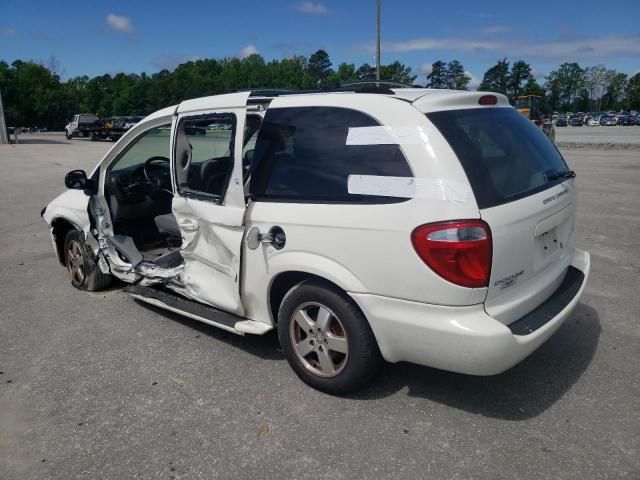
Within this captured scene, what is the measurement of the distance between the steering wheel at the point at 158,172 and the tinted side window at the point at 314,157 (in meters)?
2.01

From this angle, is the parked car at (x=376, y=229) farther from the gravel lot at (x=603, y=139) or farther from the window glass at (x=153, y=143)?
the gravel lot at (x=603, y=139)

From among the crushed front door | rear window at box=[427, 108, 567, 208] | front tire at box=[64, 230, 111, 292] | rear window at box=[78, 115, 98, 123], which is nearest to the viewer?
rear window at box=[427, 108, 567, 208]

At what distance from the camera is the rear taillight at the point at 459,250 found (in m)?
2.53

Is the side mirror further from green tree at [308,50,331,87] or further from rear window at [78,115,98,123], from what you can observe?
green tree at [308,50,331,87]

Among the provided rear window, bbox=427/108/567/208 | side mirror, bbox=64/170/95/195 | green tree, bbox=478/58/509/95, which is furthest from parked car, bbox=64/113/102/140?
green tree, bbox=478/58/509/95

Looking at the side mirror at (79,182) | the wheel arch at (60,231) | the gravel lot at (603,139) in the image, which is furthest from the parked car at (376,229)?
the gravel lot at (603,139)

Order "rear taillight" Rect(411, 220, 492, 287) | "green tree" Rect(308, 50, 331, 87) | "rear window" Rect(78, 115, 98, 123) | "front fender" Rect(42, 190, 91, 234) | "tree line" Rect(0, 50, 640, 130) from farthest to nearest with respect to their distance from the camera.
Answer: "green tree" Rect(308, 50, 331, 87)
"tree line" Rect(0, 50, 640, 130)
"rear window" Rect(78, 115, 98, 123)
"front fender" Rect(42, 190, 91, 234)
"rear taillight" Rect(411, 220, 492, 287)

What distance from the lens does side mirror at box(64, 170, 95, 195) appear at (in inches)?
189

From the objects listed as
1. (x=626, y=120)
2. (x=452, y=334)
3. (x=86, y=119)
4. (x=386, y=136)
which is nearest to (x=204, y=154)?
(x=386, y=136)

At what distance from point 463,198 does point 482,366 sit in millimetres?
883

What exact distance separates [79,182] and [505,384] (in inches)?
164

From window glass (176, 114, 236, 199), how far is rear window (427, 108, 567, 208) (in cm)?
163

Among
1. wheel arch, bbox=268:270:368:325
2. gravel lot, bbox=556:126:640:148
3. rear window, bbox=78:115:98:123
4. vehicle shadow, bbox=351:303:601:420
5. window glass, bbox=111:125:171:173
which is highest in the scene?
rear window, bbox=78:115:98:123

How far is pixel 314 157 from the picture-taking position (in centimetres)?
313
